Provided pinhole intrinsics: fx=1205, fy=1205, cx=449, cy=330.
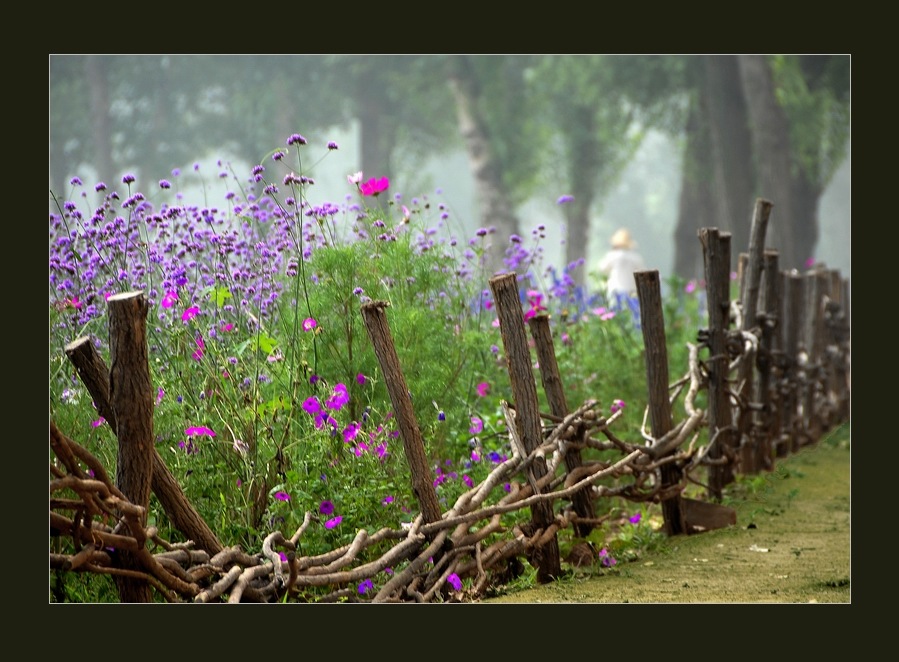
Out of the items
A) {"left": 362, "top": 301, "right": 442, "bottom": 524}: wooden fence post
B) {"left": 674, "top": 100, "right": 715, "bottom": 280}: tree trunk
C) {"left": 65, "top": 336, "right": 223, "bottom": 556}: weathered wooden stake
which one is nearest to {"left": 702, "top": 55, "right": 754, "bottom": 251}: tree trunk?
{"left": 674, "top": 100, "right": 715, "bottom": 280}: tree trunk

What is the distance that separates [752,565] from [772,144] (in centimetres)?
1222

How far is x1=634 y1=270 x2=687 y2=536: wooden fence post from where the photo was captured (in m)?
5.09

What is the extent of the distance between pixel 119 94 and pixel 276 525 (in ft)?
74.9


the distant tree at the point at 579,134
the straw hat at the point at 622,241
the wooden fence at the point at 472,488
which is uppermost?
the distant tree at the point at 579,134

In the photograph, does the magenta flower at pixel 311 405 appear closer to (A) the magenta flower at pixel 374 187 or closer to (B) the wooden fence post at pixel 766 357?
(A) the magenta flower at pixel 374 187

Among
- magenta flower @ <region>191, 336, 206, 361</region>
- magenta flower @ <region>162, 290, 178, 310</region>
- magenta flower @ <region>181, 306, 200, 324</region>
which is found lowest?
magenta flower @ <region>191, 336, 206, 361</region>

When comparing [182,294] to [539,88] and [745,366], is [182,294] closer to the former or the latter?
[745,366]

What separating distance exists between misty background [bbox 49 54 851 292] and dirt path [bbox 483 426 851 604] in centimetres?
799

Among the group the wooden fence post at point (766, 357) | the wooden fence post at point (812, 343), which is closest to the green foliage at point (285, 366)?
the wooden fence post at point (766, 357)

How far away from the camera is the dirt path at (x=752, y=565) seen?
3.87 m

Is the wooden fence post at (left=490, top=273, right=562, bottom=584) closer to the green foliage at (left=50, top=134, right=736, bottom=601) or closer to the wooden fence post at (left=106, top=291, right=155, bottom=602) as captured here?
the green foliage at (left=50, top=134, right=736, bottom=601)

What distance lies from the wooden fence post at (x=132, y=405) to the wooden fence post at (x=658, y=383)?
252 cm

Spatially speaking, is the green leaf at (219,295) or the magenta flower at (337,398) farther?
the green leaf at (219,295)

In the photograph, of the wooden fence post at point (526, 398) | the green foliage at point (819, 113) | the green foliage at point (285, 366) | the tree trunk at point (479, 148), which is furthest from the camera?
the tree trunk at point (479, 148)
